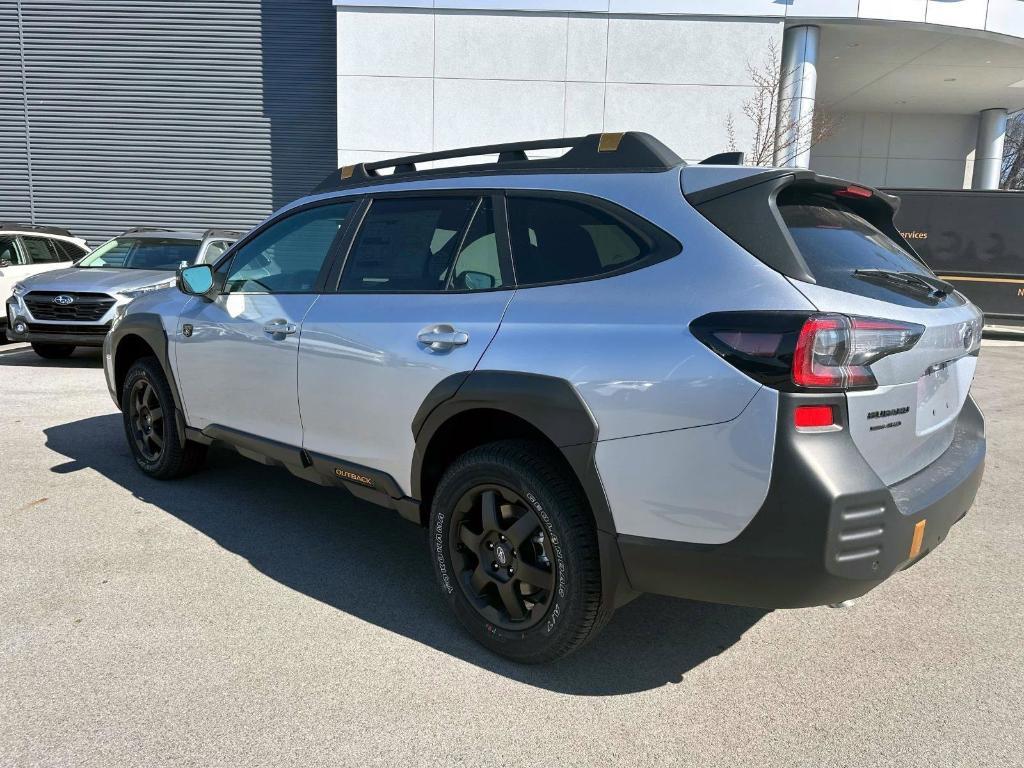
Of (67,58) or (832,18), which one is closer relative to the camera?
(832,18)

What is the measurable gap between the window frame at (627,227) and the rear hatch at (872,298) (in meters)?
0.16

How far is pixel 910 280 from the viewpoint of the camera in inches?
105

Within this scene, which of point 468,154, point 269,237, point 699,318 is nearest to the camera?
point 699,318

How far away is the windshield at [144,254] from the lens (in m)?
10.2

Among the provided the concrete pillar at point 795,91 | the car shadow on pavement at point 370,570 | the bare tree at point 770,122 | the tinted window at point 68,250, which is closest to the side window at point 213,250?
the tinted window at point 68,250

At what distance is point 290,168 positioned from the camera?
16641 millimetres

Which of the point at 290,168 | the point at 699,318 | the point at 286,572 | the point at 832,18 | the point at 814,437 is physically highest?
the point at 832,18

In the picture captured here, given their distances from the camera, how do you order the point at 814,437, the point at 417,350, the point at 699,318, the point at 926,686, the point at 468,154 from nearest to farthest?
the point at 814,437 < the point at 699,318 < the point at 926,686 < the point at 417,350 < the point at 468,154

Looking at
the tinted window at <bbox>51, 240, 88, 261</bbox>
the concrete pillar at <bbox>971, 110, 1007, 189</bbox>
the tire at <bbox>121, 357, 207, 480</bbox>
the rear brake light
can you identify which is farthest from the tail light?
the concrete pillar at <bbox>971, 110, 1007, 189</bbox>

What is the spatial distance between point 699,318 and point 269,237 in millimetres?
2651

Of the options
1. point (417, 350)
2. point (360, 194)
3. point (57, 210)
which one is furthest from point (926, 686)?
point (57, 210)

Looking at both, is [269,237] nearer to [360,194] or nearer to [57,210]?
[360,194]

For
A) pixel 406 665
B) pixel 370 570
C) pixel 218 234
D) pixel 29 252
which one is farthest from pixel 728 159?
pixel 29 252

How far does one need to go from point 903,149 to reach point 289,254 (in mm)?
26251
